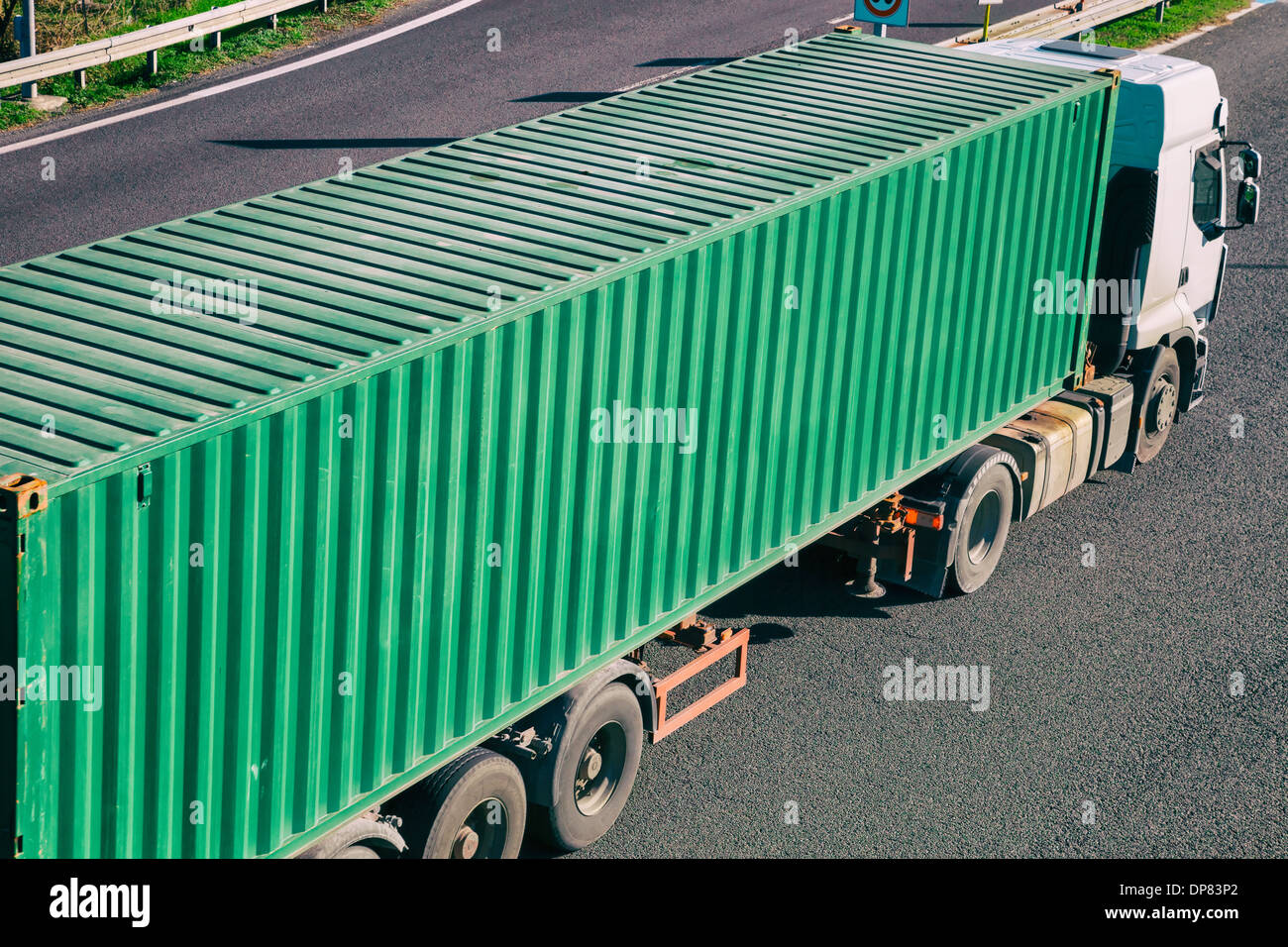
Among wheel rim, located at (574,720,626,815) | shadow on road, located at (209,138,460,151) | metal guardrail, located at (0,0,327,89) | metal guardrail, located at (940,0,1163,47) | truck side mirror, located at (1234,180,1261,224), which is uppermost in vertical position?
metal guardrail, located at (940,0,1163,47)

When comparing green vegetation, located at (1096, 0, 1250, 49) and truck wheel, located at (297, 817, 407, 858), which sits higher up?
green vegetation, located at (1096, 0, 1250, 49)

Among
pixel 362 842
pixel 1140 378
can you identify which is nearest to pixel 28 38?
pixel 1140 378

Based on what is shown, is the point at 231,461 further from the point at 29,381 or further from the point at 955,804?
the point at 955,804

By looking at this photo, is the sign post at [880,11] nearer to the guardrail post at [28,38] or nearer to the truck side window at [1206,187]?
the truck side window at [1206,187]

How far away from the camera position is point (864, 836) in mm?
8648

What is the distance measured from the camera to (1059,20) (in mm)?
22734

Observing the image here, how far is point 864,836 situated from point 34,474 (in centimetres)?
535

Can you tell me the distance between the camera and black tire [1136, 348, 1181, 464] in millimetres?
12961

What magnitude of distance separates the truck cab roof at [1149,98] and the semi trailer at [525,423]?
0.04 m

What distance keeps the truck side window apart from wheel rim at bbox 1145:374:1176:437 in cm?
146
